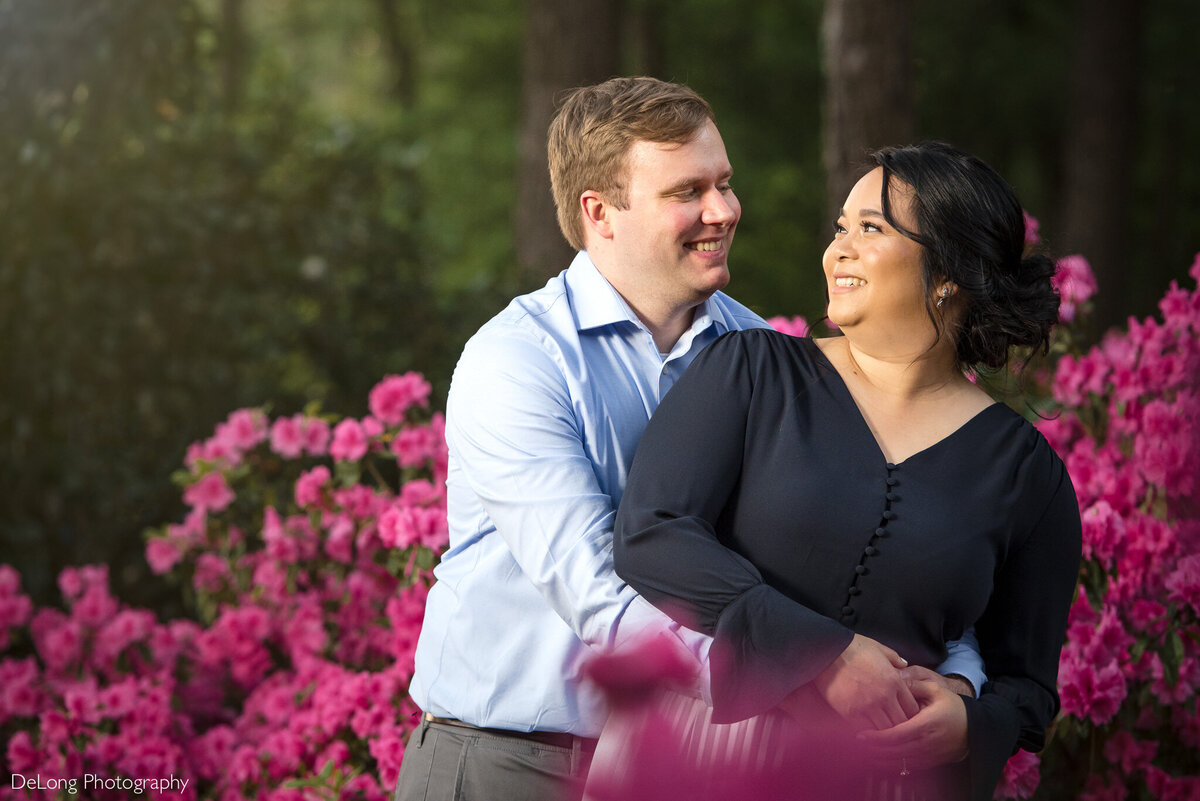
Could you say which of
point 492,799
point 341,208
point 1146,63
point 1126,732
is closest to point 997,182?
point 492,799

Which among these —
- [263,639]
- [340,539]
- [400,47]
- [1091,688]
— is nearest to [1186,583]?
[1091,688]

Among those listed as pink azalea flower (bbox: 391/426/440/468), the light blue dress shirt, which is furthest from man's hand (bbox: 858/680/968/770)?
pink azalea flower (bbox: 391/426/440/468)

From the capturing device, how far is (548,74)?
7.17 meters

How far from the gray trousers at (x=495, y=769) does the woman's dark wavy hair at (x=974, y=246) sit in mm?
1005

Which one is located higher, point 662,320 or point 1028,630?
point 662,320

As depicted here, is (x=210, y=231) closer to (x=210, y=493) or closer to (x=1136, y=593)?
(x=210, y=493)

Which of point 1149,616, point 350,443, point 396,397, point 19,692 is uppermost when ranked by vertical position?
point 396,397

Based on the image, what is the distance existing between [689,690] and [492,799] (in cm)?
140

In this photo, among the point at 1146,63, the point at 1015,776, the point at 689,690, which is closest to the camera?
the point at 689,690

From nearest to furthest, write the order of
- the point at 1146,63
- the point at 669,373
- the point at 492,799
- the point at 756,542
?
the point at 756,542 < the point at 492,799 < the point at 669,373 < the point at 1146,63

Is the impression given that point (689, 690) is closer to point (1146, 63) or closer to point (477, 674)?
point (477, 674)

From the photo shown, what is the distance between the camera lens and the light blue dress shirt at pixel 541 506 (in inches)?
79.3

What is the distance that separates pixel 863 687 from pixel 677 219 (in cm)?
97

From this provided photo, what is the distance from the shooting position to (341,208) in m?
7.59
